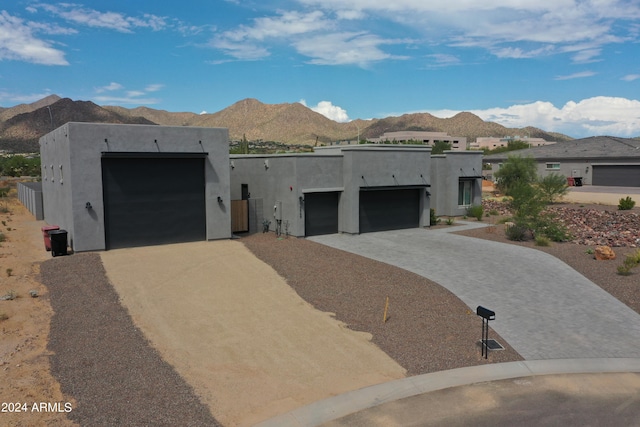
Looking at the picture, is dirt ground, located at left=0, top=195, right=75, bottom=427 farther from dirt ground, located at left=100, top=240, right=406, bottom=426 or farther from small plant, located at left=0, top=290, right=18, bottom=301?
dirt ground, located at left=100, top=240, right=406, bottom=426

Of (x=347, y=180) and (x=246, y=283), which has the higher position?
(x=347, y=180)

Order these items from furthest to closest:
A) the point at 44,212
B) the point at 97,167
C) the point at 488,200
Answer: the point at 488,200 < the point at 44,212 < the point at 97,167

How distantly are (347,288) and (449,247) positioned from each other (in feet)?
26.7

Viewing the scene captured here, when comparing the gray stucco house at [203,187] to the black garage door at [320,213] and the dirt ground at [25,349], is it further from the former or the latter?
the dirt ground at [25,349]

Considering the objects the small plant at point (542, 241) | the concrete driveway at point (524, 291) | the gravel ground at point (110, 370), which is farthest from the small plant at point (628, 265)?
the gravel ground at point (110, 370)

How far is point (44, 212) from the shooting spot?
102ft

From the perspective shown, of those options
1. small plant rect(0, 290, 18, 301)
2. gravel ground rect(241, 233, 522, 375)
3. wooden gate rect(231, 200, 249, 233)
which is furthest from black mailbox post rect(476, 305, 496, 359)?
wooden gate rect(231, 200, 249, 233)

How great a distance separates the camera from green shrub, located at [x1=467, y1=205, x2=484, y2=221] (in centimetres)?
3138

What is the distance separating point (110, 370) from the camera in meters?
9.59

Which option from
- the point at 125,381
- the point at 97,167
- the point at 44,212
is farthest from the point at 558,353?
the point at 44,212

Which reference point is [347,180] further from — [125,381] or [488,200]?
[488,200]

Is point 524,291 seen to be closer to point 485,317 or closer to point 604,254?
point 485,317

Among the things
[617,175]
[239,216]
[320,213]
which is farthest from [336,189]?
[617,175]

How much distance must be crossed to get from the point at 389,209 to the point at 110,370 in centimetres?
1879
